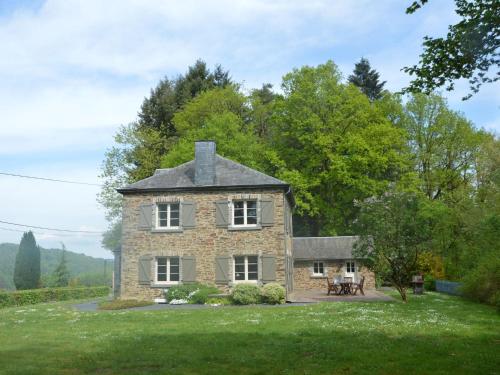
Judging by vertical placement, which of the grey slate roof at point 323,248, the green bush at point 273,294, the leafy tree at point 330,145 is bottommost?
the green bush at point 273,294

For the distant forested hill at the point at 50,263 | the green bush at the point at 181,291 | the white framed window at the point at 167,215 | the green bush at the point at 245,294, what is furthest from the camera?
the distant forested hill at the point at 50,263

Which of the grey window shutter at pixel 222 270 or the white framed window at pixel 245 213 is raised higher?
the white framed window at pixel 245 213

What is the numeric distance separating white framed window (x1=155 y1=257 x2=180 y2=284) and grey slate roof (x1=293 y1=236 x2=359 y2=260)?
9.96 m

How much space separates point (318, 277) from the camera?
1374 inches

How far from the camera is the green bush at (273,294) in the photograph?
2388 cm

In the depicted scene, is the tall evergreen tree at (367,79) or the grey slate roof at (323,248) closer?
the grey slate roof at (323,248)

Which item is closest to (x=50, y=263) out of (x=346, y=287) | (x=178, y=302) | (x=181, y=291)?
(x=181, y=291)

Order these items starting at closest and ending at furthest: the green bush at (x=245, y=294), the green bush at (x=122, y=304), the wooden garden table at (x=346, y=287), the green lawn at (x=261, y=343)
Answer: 1. the green lawn at (x=261, y=343)
2. the green bush at (x=122, y=304)
3. the green bush at (x=245, y=294)
4. the wooden garden table at (x=346, y=287)

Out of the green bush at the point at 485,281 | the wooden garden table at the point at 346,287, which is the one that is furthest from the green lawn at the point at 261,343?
the wooden garden table at the point at 346,287

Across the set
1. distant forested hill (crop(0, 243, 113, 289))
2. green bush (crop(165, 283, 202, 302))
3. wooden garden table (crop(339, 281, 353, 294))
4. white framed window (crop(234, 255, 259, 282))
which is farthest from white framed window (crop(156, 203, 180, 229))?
distant forested hill (crop(0, 243, 113, 289))

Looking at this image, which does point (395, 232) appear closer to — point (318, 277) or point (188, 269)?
point (188, 269)

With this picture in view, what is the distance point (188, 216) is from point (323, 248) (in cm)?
1142

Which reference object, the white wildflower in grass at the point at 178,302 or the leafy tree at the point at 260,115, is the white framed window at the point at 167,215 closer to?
the white wildflower in grass at the point at 178,302

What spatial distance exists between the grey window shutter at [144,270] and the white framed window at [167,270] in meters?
0.42
